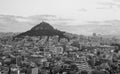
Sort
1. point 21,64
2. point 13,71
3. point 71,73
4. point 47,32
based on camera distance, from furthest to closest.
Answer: point 47,32, point 21,64, point 71,73, point 13,71

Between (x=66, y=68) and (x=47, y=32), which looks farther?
(x=47, y=32)

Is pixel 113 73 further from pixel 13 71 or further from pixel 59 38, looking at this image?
pixel 59 38

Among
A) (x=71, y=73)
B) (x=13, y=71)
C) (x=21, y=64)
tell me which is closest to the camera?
(x=13, y=71)

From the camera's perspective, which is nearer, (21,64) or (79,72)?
(79,72)

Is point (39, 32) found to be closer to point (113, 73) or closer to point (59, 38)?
point (59, 38)

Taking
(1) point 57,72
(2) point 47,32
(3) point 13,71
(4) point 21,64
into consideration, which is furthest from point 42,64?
(2) point 47,32

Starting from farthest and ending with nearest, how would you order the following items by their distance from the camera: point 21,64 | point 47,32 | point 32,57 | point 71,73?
1. point 47,32
2. point 32,57
3. point 21,64
4. point 71,73

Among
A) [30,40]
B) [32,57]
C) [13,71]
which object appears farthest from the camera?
[30,40]

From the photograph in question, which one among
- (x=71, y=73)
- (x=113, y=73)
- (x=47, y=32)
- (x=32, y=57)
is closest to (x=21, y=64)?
(x=32, y=57)
